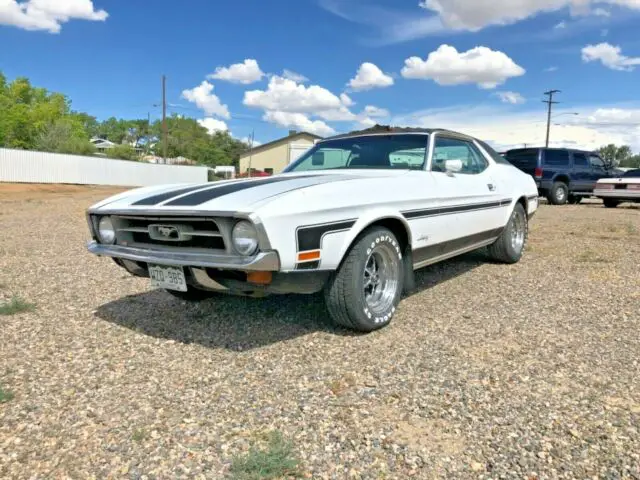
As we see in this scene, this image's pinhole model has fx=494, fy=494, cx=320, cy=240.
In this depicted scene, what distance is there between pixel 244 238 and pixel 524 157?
48.2 feet

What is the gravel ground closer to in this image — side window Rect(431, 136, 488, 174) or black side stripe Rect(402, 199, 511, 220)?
black side stripe Rect(402, 199, 511, 220)

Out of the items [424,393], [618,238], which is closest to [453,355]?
[424,393]

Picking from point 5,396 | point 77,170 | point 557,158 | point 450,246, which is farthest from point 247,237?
point 77,170

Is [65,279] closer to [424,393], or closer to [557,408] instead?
[424,393]

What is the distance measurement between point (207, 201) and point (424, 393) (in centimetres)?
168

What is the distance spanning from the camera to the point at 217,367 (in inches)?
117

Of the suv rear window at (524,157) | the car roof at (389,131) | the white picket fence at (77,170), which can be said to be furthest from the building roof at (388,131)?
the white picket fence at (77,170)

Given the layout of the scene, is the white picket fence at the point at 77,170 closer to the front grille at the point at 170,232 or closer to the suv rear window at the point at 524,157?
the suv rear window at the point at 524,157

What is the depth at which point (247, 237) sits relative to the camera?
2801 millimetres

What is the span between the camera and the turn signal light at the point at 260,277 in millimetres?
2844

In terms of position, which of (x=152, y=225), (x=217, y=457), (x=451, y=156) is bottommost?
(x=217, y=457)

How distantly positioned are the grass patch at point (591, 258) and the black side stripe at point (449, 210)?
1.60 metres

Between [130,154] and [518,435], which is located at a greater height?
[130,154]

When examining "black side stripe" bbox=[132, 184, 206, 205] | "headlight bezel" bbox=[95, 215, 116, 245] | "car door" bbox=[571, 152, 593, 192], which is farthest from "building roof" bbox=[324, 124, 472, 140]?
"car door" bbox=[571, 152, 593, 192]
